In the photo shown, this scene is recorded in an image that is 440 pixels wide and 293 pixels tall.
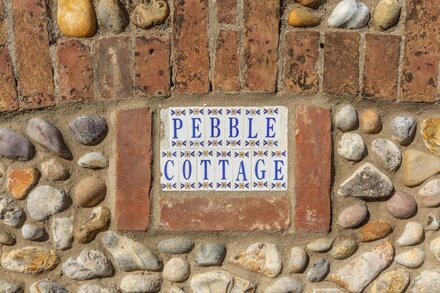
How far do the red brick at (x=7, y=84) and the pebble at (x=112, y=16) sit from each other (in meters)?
0.24

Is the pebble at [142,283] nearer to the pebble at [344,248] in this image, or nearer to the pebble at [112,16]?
the pebble at [344,248]

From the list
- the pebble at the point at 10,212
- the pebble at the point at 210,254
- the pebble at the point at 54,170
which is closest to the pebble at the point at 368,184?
the pebble at the point at 210,254

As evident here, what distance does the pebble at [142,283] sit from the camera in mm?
1603

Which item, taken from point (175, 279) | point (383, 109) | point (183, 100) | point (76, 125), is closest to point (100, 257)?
point (175, 279)

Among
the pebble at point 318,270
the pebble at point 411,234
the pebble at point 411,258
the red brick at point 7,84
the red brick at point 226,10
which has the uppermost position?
the red brick at point 226,10

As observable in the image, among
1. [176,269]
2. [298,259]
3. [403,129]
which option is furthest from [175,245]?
[403,129]

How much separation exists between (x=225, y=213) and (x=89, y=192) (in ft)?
1.11

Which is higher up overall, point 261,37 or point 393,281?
point 261,37

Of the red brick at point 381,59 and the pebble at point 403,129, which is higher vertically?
the red brick at point 381,59

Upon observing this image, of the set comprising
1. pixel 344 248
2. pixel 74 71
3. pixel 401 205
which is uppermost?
pixel 74 71

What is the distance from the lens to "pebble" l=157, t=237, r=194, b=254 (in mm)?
1585

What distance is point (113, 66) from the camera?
1.55m

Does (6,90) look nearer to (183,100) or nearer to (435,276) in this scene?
(183,100)

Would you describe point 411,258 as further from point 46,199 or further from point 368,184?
point 46,199
